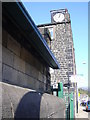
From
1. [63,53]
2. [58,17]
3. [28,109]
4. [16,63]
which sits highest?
[58,17]

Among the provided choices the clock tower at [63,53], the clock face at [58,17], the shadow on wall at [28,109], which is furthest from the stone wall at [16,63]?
the clock tower at [63,53]

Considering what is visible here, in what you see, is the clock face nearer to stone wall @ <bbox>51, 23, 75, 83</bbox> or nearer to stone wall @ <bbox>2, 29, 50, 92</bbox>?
stone wall @ <bbox>2, 29, 50, 92</bbox>

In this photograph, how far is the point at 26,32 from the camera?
158 inches

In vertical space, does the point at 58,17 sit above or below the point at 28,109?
above

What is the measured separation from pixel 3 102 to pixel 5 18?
1.96m

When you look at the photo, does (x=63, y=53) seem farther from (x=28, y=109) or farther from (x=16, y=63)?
(x=28, y=109)

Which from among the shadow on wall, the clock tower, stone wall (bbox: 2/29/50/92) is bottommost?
the shadow on wall

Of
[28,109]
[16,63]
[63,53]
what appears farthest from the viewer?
[63,53]

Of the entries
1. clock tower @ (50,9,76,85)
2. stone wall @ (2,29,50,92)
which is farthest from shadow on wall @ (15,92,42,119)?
clock tower @ (50,9,76,85)

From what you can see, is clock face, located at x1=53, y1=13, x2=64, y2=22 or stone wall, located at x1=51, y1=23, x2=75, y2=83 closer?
clock face, located at x1=53, y1=13, x2=64, y2=22

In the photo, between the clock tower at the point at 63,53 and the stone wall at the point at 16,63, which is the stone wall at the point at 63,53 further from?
the stone wall at the point at 16,63

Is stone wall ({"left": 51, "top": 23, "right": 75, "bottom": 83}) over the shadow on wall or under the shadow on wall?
over

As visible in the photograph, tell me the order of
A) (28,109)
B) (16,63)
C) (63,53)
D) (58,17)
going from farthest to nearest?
1. (63,53)
2. (58,17)
3. (16,63)
4. (28,109)

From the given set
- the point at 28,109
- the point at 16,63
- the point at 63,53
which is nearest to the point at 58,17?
the point at 16,63
